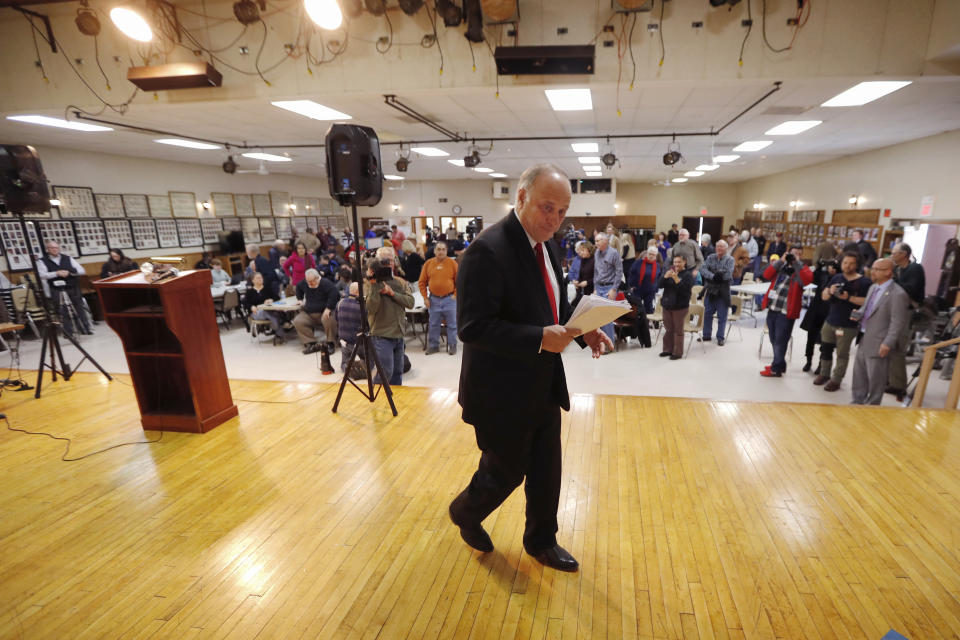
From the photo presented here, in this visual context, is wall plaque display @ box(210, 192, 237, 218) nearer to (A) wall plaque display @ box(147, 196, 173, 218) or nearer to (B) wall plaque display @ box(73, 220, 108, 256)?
(A) wall plaque display @ box(147, 196, 173, 218)

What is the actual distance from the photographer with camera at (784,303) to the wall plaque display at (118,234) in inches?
538

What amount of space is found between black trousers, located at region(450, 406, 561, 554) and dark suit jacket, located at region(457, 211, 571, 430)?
56 millimetres

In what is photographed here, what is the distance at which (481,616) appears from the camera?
173cm

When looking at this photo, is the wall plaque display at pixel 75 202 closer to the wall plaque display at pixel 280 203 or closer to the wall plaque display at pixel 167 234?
the wall plaque display at pixel 167 234

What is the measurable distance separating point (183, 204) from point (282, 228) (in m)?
3.90

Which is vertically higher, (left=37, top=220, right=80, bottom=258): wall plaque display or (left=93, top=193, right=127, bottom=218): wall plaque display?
(left=93, top=193, right=127, bottom=218): wall plaque display

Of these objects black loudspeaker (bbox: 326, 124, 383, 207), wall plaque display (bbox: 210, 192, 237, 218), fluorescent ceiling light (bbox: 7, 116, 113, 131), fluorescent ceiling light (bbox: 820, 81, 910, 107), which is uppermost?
fluorescent ceiling light (bbox: 7, 116, 113, 131)

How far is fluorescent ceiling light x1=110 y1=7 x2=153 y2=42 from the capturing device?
4.29 meters

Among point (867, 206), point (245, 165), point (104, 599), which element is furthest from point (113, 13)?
point (867, 206)

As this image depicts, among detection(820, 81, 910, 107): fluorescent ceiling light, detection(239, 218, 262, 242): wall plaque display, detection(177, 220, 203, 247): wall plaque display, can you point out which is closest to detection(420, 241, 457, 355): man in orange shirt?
detection(820, 81, 910, 107): fluorescent ceiling light

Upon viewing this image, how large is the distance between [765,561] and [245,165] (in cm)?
1494

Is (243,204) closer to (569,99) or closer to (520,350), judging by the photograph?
(569,99)

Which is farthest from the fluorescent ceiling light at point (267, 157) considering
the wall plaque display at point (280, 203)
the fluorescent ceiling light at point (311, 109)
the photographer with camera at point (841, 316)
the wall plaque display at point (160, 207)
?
the photographer with camera at point (841, 316)

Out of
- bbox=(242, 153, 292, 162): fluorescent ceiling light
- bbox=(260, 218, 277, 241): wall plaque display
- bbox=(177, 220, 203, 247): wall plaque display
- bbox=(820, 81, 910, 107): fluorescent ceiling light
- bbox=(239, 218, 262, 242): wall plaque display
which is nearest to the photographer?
bbox=(820, 81, 910, 107): fluorescent ceiling light
